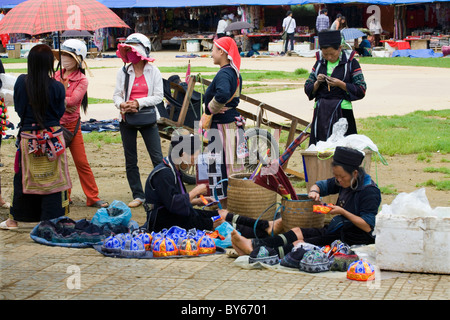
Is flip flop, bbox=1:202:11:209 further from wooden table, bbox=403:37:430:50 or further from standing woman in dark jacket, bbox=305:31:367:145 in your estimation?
wooden table, bbox=403:37:430:50

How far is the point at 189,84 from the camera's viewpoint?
7969mm

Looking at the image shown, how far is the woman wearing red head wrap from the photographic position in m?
7.11

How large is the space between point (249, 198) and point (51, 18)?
293cm

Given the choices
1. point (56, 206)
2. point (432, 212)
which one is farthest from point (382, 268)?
point (56, 206)

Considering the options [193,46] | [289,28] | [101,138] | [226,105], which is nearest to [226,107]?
[226,105]

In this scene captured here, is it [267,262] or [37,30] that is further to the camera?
[37,30]

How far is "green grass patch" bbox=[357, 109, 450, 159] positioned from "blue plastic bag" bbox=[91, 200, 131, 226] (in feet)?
15.6

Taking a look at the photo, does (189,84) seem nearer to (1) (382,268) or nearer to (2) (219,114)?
(2) (219,114)

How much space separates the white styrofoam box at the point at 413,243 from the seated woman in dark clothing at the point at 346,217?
16.1 inches

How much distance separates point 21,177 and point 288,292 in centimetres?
300

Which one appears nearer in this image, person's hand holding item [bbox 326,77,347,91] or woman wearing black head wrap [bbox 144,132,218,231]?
woman wearing black head wrap [bbox 144,132,218,231]

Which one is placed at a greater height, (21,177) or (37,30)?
(37,30)

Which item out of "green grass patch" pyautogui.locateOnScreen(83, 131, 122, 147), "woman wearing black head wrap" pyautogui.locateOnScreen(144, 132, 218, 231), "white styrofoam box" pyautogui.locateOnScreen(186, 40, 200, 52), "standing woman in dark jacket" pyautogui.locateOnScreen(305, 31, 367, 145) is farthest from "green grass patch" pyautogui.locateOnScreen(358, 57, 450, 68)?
"woman wearing black head wrap" pyautogui.locateOnScreen(144, 132, 218, 231)

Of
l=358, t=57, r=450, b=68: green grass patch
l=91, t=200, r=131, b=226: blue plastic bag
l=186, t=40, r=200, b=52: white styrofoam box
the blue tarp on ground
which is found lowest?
l=91, t=200, r=131, b=226: blue plastic bag
